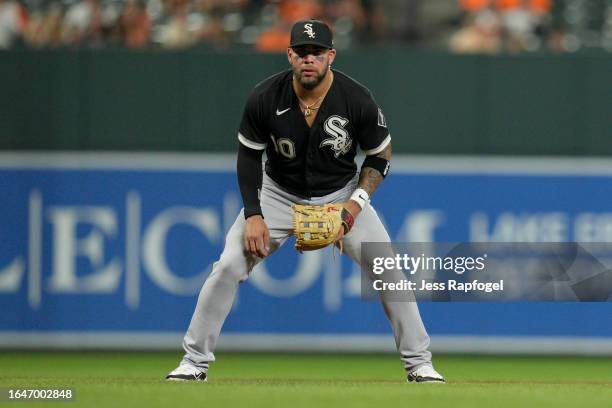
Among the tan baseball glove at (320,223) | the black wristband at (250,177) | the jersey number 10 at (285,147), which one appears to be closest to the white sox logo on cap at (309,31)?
the jersey number 10 at (285,147)

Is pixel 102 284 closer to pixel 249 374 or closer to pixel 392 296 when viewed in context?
pixel 249 374

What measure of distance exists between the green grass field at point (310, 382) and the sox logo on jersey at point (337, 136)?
4.40ft

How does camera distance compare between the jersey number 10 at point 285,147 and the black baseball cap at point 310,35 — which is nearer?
the black baseball cap at point 310,35

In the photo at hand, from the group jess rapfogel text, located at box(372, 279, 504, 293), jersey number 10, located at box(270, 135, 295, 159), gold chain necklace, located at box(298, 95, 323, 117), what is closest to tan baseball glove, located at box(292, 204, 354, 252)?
jersey number 10, located at box(270, 135, 295, 159)

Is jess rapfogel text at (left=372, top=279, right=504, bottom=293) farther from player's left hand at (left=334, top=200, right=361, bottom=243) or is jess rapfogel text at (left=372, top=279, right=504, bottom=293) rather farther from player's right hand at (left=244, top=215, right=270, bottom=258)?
player's right hand at (left=244, top=215, right=270, bottom=258)

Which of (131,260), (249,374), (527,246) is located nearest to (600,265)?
(527,246)

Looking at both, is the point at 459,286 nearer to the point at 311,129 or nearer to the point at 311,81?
the point at 311,129

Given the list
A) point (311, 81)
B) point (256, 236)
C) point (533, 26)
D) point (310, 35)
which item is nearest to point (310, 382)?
point (256, 236)

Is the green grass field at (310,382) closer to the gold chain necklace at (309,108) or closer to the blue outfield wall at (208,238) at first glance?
the blue outfield wall at (208,238)

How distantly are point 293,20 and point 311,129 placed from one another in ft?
14.1

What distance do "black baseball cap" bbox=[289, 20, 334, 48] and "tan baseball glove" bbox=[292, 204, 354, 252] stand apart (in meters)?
0.93

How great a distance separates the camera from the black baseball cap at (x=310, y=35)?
6.98 metres

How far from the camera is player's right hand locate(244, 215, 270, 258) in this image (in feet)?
23.5

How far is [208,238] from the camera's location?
10.8 meters
